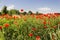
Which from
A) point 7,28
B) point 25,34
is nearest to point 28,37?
point 25,34

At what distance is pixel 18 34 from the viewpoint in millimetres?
7938

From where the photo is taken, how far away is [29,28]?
26.9 ft

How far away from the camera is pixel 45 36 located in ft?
26.4

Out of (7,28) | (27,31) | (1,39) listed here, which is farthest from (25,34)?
(1,39)

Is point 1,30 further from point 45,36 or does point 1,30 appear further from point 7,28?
point 45,36

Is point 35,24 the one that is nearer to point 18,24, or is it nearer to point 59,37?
point 18,24

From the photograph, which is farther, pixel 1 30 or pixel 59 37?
pixel 1 30

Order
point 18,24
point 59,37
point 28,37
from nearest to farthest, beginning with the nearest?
point 59,37, point 28,37, point 18,24

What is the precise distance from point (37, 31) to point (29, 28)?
12.5 inches

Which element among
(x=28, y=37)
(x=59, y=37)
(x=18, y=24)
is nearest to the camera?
(x=59, y=37)

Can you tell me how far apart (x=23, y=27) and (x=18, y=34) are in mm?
402

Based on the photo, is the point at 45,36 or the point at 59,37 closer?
the point at 59,37

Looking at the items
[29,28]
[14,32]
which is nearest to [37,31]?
[29,28]

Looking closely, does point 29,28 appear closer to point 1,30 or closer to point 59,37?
point 1,30
